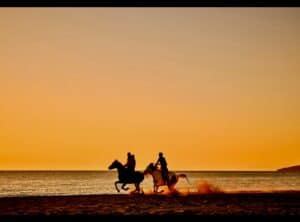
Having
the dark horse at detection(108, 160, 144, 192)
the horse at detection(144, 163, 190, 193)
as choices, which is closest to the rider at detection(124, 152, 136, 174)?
the dark horse at detection(108, 160, 144, 192)

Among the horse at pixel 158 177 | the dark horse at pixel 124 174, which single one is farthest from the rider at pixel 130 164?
the horse at pixel 158 177

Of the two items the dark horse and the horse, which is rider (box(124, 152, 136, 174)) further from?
the horse

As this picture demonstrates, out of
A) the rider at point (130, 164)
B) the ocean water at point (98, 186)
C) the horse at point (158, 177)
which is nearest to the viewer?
the rider at point (130, 164)

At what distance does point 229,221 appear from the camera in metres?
12.7

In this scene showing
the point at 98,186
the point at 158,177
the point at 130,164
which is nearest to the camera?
the point at 130,164

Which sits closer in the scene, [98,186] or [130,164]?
[130,164]

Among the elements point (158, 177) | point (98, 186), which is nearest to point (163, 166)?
point (158, 177)

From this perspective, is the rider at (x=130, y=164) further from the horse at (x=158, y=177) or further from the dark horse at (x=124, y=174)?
the horse at (x=158, y=177)

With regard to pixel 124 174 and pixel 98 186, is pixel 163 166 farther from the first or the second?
pixel 98 186

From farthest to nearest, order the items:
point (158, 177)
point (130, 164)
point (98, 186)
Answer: point (98, 186), point (158, 177), point (130, 164)

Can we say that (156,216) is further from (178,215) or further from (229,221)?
(229,221)

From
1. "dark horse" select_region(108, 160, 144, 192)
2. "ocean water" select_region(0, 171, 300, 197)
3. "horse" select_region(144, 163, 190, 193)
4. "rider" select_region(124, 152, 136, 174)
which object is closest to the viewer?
"rider" select_region(124, 152, 136, 174)

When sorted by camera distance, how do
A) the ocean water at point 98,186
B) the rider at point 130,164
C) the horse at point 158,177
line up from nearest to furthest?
the rider at point 130,164 < the horse at point 158,177 < the ocean water at point 98,186
